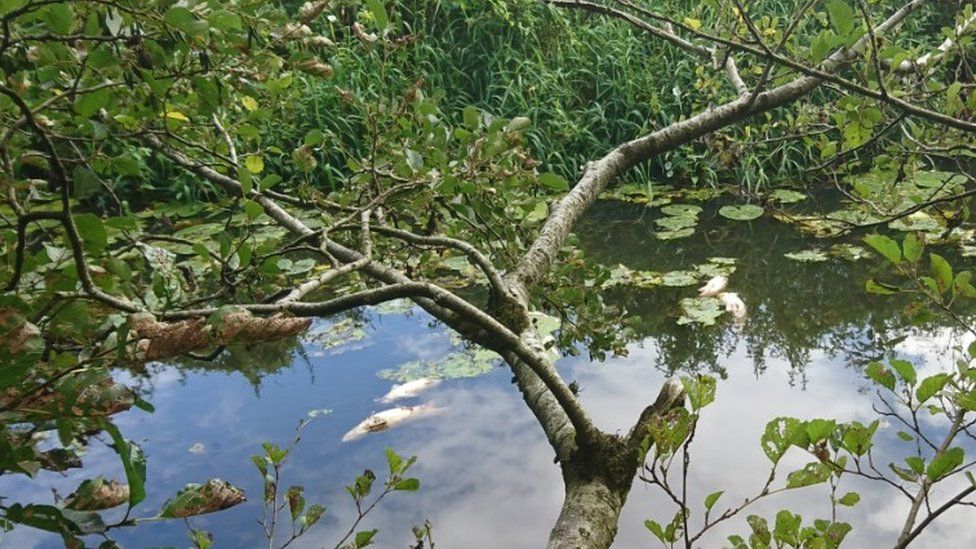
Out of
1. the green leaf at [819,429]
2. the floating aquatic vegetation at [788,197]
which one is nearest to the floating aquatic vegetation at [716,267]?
the floating aquatic vegetation at [788,197]

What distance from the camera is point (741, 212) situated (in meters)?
4.79

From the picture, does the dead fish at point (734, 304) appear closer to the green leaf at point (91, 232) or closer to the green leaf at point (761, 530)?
the green leaf at point (761, 530)

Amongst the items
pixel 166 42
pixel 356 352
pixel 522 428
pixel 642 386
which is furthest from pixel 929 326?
A: pixel 166 42

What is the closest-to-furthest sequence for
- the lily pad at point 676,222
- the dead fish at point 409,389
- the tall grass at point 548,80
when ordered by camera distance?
the dead fish at point 409,389 → the lily pad at point 676,222 → the tall grass at point 548,80

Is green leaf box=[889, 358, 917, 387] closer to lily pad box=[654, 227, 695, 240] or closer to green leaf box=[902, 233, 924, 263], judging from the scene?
green leaf box=[902, 233, 924, 263]

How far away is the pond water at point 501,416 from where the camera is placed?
227 cm

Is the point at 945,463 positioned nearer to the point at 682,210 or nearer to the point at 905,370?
the point at 905,370

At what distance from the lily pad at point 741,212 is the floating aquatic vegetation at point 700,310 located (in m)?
1.21

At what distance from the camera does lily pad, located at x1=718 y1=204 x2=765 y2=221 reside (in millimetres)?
4707

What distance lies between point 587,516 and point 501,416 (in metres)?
1.60

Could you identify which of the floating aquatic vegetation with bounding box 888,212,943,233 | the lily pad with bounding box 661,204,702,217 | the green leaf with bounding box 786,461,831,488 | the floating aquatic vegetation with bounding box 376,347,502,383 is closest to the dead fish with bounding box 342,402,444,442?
the floating aquatic vegetation with bounding box 376,347,502,383

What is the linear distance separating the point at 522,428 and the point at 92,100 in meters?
1.93

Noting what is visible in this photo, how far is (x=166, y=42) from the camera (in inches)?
36.5

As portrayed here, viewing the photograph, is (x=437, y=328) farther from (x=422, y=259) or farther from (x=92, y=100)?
(x=92, y=100)
